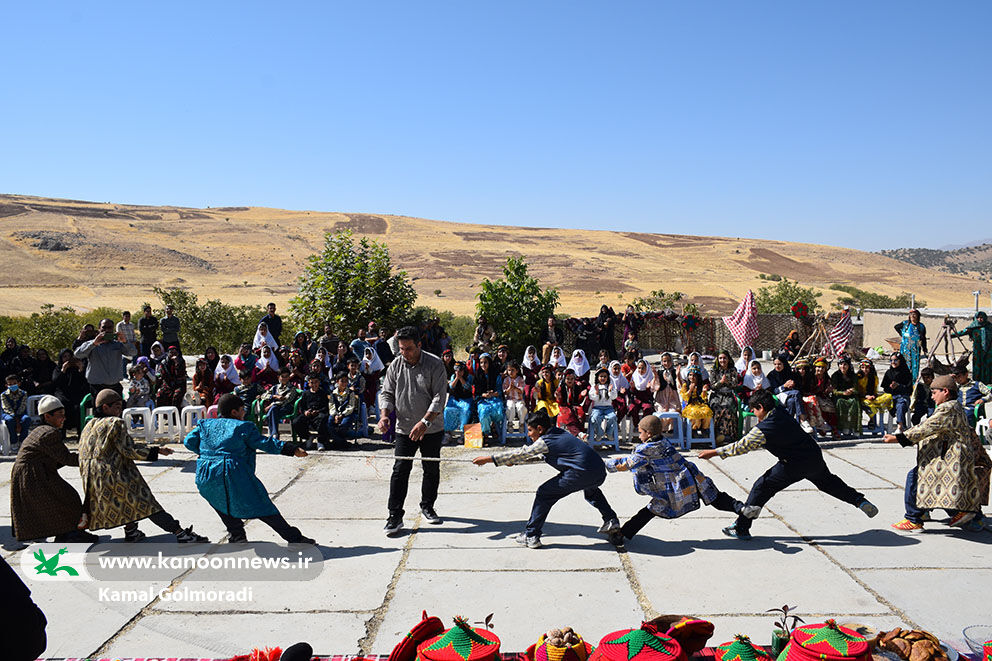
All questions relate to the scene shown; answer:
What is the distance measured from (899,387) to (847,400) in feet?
3.13

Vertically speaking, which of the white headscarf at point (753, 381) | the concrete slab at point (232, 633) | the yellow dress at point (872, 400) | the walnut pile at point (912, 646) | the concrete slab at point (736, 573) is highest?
the white headscarf at point (753, 381)

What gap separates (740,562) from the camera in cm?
581

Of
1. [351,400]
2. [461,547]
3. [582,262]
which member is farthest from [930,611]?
[582,262]

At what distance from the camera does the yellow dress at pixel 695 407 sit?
10555 millimetres

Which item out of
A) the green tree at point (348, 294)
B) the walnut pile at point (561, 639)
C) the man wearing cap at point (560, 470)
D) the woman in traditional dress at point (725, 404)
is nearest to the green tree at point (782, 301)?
the green tree at point (348, 294)

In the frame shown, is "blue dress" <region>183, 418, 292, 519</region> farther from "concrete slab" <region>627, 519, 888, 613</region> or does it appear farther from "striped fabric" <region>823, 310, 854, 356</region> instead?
"striped fabric" <region>823, 310, 854, 356</region>

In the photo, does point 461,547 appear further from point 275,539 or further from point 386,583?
point 275,539

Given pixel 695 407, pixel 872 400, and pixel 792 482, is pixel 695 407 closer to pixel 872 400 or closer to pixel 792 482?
pixel 872 400

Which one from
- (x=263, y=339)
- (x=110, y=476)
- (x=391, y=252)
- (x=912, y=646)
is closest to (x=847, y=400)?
(x=912, y=646)

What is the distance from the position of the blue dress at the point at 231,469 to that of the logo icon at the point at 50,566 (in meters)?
1.13

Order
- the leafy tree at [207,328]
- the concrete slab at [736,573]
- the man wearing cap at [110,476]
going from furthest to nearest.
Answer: the leafy tree at [207,328], the man wearing cap at [110,476], the concrete slab at [736,573]

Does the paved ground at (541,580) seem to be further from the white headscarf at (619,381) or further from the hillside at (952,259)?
the hillside at (952,259)

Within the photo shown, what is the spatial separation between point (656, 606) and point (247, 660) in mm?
2750

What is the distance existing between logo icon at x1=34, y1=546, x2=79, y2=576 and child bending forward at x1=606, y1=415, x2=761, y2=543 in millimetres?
4285
